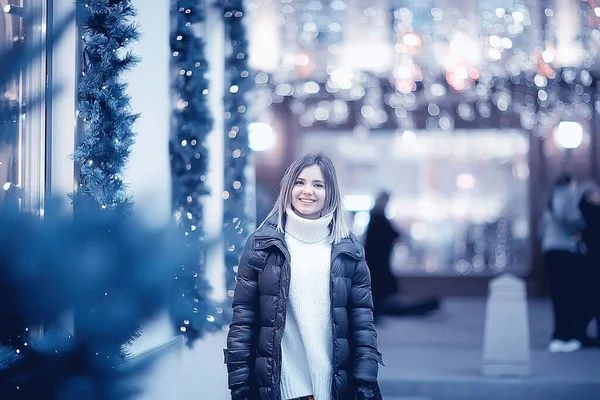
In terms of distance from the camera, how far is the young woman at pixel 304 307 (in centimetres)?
392

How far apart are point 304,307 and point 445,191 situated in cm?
1397

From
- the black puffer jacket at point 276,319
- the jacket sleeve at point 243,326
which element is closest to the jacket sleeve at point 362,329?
the black puffer jacket at point 276,319

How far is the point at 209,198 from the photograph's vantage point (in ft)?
25.6

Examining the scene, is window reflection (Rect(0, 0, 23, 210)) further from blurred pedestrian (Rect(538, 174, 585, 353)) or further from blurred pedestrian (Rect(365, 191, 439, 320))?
blurred pedestrian (Rect(365, 191, 439, 320))

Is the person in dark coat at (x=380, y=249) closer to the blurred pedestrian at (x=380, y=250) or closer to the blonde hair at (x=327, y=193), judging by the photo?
the blurred pedestrian at (x=380, y=250)

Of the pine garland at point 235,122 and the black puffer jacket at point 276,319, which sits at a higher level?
the pine garland at point 235,122

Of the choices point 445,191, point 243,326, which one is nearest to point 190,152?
point 243,326

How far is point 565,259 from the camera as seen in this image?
10102 millimetres

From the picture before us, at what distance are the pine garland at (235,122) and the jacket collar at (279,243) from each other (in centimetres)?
405

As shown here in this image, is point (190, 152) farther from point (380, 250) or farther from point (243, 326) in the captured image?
point (380, 250)

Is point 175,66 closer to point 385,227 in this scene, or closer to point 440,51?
point 385,227

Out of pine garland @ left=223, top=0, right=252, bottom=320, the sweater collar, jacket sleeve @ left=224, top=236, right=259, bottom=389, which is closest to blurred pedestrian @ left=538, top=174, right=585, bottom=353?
pine garland @ left=223, top=0, right=252, bottom=320

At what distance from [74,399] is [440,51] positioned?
11315 mm

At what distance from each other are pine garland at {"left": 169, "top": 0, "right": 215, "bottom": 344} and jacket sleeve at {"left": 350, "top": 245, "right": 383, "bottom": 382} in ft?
8.28
